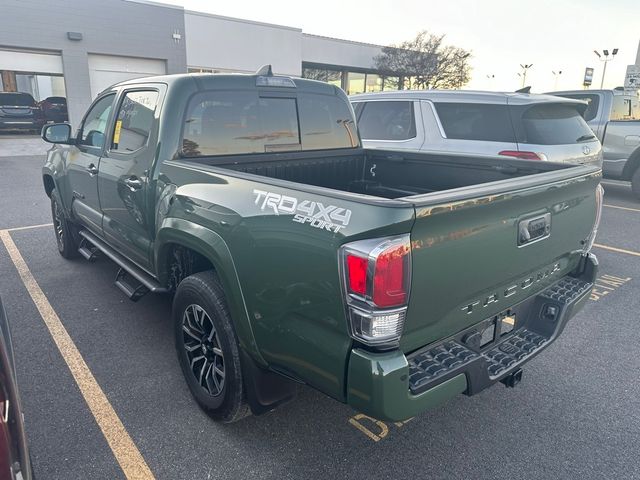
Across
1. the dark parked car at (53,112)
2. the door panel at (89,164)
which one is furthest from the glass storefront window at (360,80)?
the door panel at (89,164)

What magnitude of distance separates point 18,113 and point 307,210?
2264 cm

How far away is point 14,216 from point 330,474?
24.2 feet

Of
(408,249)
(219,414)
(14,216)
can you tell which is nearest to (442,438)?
(219,414)

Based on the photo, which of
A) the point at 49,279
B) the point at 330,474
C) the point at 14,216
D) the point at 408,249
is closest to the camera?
the point at 408,249

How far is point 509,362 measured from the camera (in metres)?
2.38

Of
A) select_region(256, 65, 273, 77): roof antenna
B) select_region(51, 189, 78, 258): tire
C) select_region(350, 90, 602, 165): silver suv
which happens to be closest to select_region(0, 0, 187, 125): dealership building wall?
select_region(51, 189, 78, 258): tire

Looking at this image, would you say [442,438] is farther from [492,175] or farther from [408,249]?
[492,175]

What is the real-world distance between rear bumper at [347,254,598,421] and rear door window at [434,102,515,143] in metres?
3.01

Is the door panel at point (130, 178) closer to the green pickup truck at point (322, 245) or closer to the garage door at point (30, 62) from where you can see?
the green pickup truck at point (322, 245)

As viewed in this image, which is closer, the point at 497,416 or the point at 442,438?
the point at 442,438

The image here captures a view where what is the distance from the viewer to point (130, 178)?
3363 millimetres

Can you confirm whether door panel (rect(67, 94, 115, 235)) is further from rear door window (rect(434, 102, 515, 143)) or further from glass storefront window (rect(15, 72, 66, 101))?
glass storefront window (rect(15, 72, 66, 101))

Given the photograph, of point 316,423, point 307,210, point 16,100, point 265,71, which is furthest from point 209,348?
point 16,100

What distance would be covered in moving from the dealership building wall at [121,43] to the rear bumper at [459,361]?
21.3 metres
